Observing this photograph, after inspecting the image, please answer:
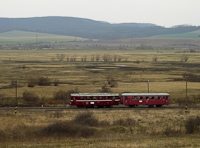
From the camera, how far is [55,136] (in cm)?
4681

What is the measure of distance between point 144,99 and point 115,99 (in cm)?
489

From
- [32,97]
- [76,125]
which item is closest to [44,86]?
[32,97]

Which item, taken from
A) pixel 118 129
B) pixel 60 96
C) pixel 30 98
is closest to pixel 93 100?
pixel 60 96

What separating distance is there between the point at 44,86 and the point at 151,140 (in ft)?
204

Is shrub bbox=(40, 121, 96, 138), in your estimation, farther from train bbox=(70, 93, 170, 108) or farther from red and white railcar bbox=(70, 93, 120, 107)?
train bbox=(70, 93, 170, 108)

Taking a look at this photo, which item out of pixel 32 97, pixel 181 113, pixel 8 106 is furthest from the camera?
pixel 32 97

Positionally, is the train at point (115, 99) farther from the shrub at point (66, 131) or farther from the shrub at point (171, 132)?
the shrub at point (171, 132)

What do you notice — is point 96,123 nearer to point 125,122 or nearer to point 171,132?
point 125,122

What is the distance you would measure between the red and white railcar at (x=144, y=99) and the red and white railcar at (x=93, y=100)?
6.12 ft

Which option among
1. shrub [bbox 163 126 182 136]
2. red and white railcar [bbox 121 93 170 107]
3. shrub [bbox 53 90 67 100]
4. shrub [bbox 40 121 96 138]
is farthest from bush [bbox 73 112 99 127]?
shrub [bbox 53 90 67 100]

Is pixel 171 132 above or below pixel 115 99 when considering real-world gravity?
below

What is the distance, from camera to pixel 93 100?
70000 millimetres

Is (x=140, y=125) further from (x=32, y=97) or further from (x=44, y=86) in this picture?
(x=44, y=86)

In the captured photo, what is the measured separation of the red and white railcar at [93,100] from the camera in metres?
69.6
